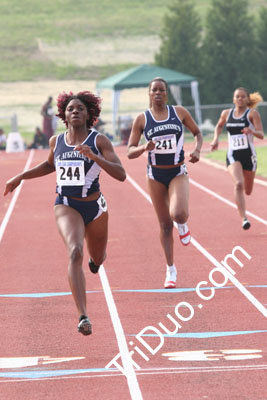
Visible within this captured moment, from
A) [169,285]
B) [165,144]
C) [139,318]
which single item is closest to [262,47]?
[165,144]

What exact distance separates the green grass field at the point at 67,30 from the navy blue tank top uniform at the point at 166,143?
2694 inches

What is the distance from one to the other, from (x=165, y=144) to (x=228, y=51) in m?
38.3

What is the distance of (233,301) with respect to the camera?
29.7 ft

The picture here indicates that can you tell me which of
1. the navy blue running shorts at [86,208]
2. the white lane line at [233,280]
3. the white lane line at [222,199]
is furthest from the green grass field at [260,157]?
the navy blue running shorts at [86,208]

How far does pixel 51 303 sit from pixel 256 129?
16.5ft

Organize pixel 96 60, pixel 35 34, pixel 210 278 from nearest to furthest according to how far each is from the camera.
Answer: pixel 210 278 → pixel 96 60 → pixel 35 34

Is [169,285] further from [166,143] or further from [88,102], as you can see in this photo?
[88,102]

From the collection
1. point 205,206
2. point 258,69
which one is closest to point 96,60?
point 258,69

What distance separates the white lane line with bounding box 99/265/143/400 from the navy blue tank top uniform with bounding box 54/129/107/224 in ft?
3.07

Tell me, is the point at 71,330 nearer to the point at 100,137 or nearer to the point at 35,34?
the point at 100,137

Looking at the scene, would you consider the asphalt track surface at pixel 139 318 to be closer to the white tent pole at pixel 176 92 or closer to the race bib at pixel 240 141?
the race bib at pixel 240 141

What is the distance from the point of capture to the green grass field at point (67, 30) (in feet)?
265

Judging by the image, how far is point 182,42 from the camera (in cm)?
4706

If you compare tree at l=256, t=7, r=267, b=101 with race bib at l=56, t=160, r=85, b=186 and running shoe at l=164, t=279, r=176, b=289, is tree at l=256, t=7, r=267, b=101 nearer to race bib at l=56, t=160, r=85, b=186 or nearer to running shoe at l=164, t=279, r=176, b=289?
running shoe at l=164, t=279, r=176, b=289
